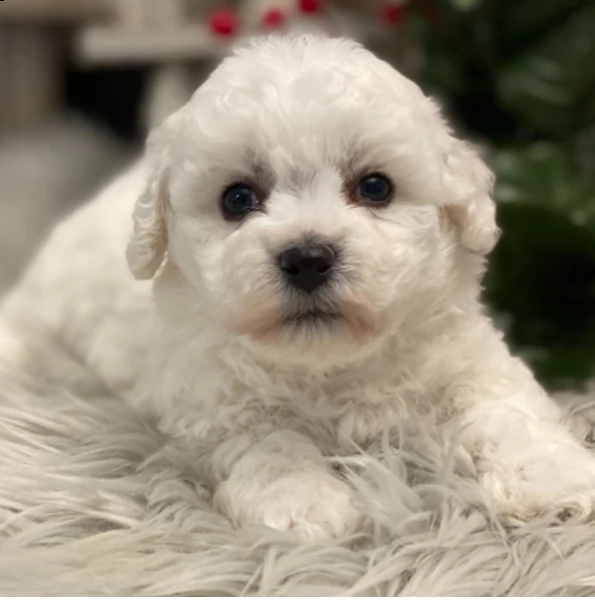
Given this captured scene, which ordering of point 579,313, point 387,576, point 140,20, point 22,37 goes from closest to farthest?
point 387,576 → point 579,313 → point 140,20 → point 22,37

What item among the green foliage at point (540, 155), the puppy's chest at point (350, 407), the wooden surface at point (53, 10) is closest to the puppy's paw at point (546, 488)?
the puppy's chest at point (350, 407)

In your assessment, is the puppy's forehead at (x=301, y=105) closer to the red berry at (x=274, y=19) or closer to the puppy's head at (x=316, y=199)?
the puppy's head at (x=316, y=199)

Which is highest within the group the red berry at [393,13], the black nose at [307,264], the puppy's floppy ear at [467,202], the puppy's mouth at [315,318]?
the red berry at [393,13]

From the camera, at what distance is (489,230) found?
1.10 m

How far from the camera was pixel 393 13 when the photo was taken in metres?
2.14

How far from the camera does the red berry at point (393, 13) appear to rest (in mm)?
2110

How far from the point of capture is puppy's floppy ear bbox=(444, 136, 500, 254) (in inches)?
42.4

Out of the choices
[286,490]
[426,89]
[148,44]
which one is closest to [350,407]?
[286,490]

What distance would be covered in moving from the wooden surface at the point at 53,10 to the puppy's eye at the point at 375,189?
1.85 meters

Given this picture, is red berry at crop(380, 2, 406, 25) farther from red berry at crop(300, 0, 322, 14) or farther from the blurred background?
red berry at crop(300, 0, 322, 14)

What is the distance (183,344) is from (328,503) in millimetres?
325

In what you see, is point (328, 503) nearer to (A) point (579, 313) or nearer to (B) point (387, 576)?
(B) point (387, 576)

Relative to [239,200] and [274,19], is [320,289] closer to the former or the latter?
[239,200]

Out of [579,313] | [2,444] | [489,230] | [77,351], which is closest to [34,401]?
[2,444]
